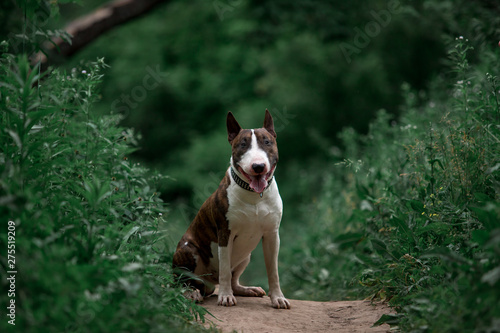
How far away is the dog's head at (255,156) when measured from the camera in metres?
4.04

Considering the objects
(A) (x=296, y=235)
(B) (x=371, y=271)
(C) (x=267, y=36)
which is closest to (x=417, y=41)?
(C) (x=267, y=36)

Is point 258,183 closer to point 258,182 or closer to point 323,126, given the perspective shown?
point 258,182

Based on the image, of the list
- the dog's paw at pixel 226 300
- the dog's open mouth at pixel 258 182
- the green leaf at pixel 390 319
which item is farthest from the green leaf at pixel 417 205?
the dog's paw at pixel 226 300

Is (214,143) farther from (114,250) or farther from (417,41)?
(114,250)

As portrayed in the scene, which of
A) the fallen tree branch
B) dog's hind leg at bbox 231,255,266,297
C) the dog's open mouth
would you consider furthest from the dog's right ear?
the fallen tree branch

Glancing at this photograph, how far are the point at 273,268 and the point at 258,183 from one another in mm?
890

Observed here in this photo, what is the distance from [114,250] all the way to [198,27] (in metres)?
14.9

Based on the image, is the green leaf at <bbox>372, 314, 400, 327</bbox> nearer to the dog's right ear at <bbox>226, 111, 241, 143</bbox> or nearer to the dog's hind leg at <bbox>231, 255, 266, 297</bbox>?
the dog's hind leg at <bbox>231, 255, 266, 297</bbox>

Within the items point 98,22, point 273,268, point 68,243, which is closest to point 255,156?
point 273,268

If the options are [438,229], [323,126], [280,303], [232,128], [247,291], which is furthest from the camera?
[323,126]

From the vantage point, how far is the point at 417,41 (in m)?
11.0

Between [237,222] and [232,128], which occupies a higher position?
[232,128]

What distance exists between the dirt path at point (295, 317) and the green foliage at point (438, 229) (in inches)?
9.5

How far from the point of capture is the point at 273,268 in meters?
4.53
